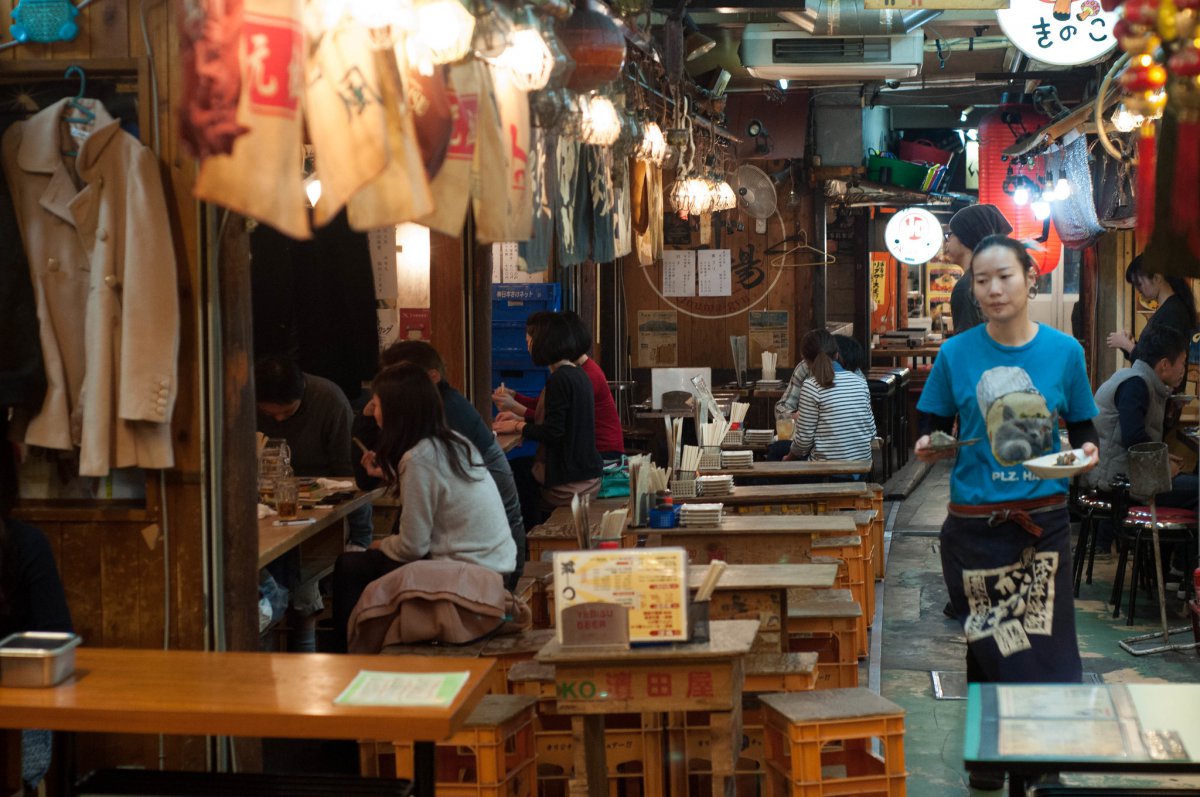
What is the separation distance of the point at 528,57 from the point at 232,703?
Answer: 102 inches

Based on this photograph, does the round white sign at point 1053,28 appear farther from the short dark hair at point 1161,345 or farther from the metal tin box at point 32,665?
the metal tin box at point 32,665

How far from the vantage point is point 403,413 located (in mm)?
6781

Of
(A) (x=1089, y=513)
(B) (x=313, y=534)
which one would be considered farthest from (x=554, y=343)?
(A) (x=1089, y=513)

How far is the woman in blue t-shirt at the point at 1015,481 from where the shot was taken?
5.66 m

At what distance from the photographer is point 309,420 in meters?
9.10

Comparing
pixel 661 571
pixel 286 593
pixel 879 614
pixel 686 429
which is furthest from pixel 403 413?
pixel 686 429

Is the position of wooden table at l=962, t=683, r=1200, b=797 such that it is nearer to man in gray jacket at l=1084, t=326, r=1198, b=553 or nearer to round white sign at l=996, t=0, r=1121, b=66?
round white sign at l=996, t=0, r=1121, b=66

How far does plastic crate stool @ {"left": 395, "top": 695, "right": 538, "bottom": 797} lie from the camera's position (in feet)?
17.0

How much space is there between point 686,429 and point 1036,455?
10.2m

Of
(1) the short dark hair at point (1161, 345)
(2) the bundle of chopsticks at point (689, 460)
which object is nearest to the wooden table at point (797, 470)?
(2) the bundle of chopsticks at point (689, 460)

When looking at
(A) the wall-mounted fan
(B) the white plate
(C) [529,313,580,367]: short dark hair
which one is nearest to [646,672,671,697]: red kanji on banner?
(B) the white plate

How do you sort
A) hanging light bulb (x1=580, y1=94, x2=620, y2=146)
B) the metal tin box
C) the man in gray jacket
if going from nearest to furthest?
the metal tin box
hanging light bulb (x1=580, y1=94, x2=620, y2=146)
the man in gray jacket

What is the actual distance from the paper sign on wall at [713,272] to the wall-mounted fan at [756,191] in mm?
674

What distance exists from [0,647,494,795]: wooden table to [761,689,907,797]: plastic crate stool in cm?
153
